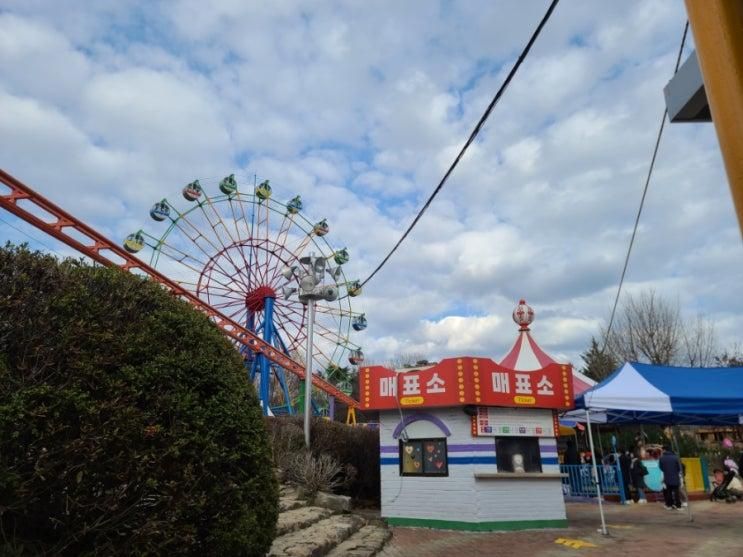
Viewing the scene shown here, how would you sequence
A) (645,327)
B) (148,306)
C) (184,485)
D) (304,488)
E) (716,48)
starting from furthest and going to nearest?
(645,327)
(304,488)
(148,306)
(184,485)
(716,48)

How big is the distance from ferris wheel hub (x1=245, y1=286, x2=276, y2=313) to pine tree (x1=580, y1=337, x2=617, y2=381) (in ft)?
55.7

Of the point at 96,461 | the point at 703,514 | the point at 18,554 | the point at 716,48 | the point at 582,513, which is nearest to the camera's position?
the point at 716,48

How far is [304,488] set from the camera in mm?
10312

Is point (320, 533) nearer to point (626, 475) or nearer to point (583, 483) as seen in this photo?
point (583, 483)

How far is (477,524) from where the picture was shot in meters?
10.2

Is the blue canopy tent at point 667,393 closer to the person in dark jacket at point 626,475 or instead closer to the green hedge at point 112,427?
the person in dark jacket at point 626,475

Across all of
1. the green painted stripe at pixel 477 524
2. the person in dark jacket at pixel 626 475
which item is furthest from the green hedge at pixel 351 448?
the person in dark jacket at pixel 626 475

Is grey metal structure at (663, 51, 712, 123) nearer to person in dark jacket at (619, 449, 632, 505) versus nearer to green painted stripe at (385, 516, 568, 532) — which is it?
green painted stripe at (385, 516, 568, 532)

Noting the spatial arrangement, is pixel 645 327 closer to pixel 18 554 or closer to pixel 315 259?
pixel 315 259

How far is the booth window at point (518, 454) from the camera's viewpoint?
10.9 m

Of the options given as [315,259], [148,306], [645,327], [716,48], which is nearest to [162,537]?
[148,306]

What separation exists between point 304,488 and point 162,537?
676cm

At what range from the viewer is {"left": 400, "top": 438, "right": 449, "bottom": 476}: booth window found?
10906 millimetres

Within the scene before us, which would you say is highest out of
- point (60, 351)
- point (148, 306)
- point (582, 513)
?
point (148, 306)
